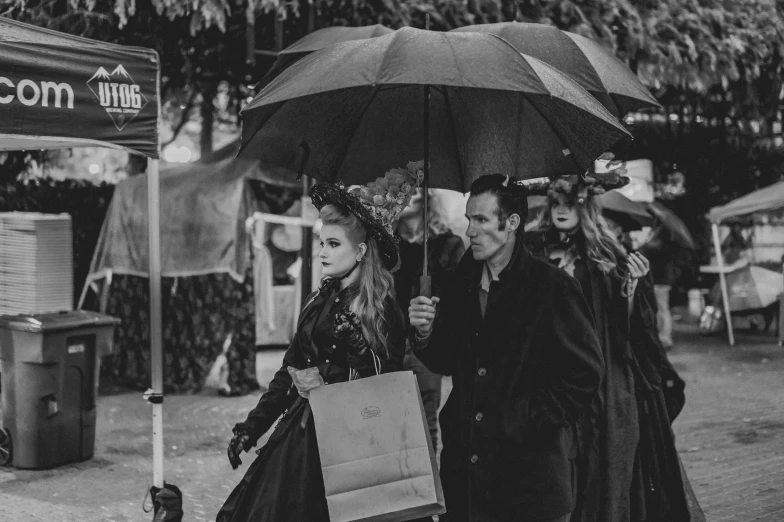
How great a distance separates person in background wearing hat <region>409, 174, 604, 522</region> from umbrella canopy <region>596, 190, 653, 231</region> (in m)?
2.36

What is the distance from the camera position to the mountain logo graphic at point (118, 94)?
5.11 metres

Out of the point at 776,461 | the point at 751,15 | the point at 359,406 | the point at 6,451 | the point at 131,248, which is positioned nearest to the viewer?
the point at 359,406

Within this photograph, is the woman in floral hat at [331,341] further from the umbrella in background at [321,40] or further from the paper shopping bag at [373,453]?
the umbrella in background at [321,40]

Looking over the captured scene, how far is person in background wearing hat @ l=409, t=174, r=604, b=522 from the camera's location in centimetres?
357

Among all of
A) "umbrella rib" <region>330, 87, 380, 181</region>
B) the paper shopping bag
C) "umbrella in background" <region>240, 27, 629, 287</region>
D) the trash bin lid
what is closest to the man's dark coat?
the paper shopping bag

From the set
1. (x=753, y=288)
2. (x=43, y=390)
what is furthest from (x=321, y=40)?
(x=753, y=288)

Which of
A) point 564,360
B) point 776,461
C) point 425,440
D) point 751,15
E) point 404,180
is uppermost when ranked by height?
point 751,15

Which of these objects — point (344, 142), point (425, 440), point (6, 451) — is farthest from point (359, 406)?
point (6, 451)

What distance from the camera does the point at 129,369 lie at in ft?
34.8

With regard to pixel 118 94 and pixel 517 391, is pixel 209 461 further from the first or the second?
pixel 517 391

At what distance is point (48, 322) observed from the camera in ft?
23.2

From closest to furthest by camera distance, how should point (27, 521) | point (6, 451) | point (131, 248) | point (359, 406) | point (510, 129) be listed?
point (359, 406) < point (510, 129) < point (27, 521) < point (6, 451) < point (131, 248)

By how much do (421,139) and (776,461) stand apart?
4.89 m

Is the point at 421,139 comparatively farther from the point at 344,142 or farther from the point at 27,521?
the point at 27,521
